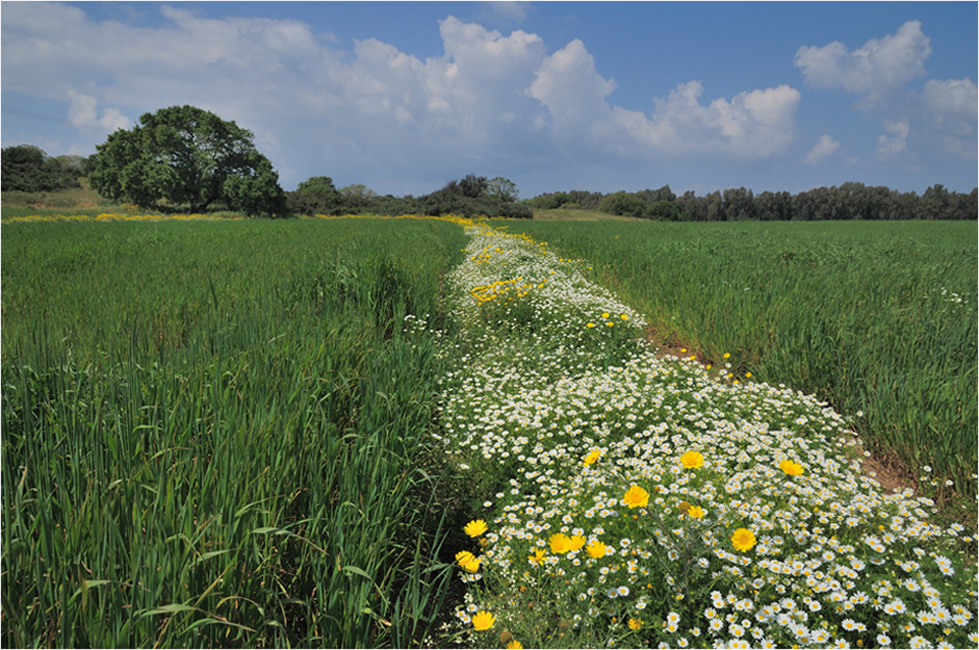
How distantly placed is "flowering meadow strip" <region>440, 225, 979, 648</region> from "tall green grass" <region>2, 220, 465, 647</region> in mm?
428

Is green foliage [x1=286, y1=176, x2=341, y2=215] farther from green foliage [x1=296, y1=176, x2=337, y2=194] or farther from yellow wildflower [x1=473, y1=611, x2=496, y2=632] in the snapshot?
yellow wildflower [x1=473, y1=611, x2=496, y2=632]

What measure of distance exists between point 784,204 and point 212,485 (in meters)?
105

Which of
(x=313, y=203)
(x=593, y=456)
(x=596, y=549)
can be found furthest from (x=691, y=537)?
(x=313, y=203)

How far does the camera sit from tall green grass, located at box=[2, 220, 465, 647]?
5.00 feet

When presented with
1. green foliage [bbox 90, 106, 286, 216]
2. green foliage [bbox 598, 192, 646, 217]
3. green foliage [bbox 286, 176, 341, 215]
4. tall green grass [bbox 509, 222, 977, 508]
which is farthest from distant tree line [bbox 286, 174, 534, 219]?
tall green grass [bbox 509, 222, 977, 508]

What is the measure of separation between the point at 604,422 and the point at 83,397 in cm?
329

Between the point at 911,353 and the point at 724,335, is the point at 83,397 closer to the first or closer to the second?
the point at 724,335

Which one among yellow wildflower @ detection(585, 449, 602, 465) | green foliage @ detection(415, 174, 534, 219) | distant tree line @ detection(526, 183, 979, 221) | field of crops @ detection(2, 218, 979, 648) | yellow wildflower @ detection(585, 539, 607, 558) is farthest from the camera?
distant tree line @ detection(526, 183, 979, 221)

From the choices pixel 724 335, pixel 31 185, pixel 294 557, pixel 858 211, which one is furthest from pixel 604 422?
pixel 858 211

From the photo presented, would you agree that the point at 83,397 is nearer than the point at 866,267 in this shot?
Yes

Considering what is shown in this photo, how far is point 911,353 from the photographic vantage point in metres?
4.25

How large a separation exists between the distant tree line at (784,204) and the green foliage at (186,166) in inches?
2255

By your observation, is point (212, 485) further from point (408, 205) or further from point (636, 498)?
point (408, 205)

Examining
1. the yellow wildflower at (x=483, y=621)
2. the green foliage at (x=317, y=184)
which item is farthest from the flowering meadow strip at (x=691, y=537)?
the green foliage at (x=317, y=184)
